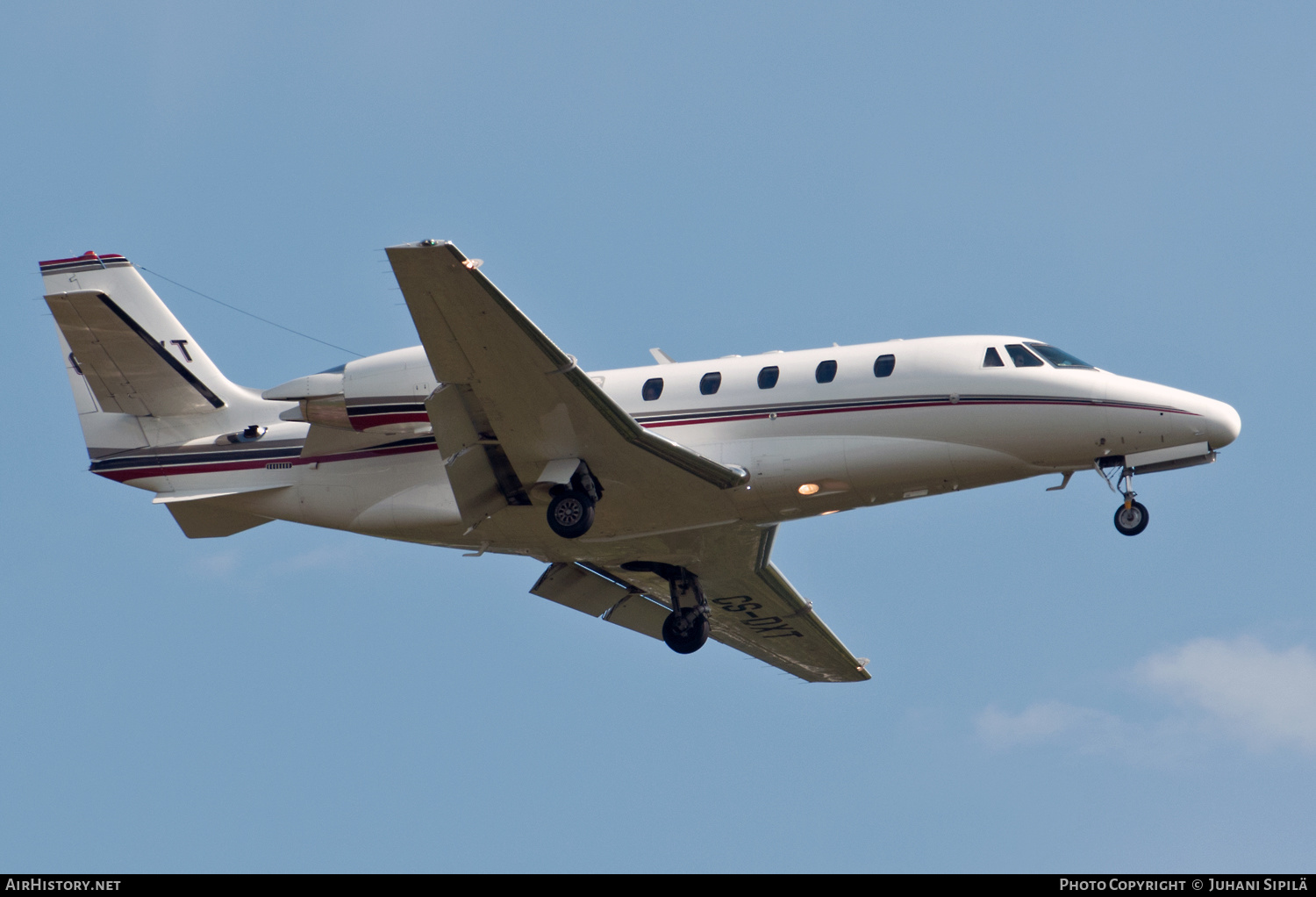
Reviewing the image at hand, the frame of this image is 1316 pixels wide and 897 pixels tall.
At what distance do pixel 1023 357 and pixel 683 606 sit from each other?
7.21m

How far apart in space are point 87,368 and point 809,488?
12043 mm

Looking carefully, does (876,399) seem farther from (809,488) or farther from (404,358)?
(404,358)

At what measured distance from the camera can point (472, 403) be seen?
20.5 metres

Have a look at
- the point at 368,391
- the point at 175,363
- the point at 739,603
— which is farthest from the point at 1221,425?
the point at 175,363

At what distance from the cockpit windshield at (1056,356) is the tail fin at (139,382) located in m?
12.4

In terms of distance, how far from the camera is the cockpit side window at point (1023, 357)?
21.1 m

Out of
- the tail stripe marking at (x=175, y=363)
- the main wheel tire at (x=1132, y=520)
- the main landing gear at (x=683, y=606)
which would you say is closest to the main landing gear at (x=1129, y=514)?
the main wheel tire at (x=1132, y=520)

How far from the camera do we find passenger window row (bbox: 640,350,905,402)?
21219 millimetres

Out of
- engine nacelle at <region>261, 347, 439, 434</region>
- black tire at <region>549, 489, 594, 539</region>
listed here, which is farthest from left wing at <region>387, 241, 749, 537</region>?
engine nacelle at <region>261, 347, 439, 434</region>

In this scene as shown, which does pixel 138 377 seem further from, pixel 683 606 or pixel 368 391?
pixel 683 606
